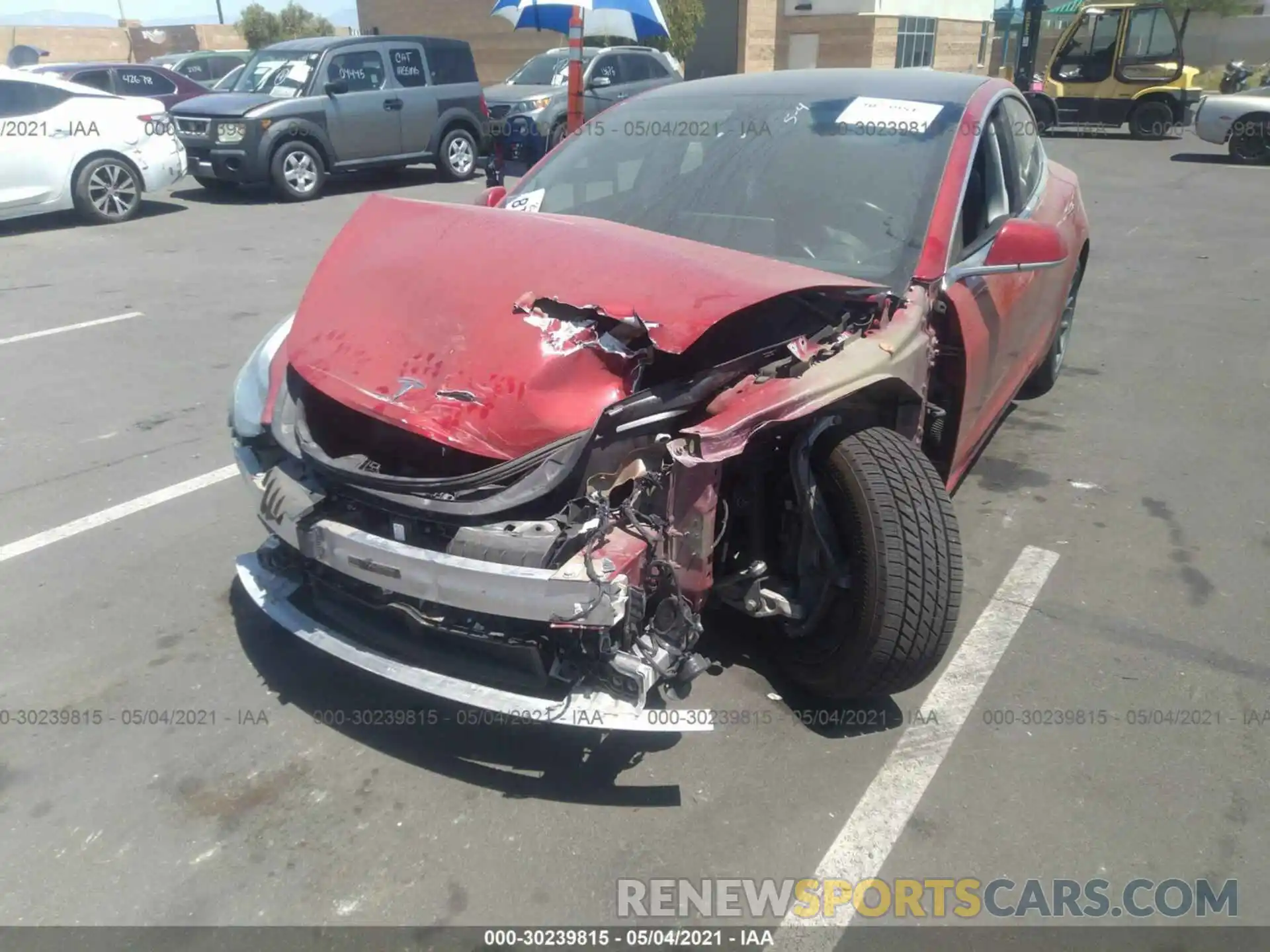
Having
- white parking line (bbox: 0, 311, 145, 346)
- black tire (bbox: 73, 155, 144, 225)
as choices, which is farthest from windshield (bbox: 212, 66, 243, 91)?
white parking line (bbox: 0, 311, 145, 346)

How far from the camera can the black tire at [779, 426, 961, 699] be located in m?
2.62

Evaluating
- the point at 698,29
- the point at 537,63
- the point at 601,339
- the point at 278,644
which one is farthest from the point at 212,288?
the point at 698,29

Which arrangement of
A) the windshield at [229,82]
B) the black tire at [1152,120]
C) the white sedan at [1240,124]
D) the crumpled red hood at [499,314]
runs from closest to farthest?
the crumpled red hood at [499,314]
the windshield at [229,82]
the white sedan at [1240,124]
the black tire at [1152,120]

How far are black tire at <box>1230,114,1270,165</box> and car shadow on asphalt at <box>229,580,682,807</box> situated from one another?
17.5 meters

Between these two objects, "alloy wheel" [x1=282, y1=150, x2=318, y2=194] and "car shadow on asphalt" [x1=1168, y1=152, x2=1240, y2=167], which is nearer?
"alloy wheel" [x1=282, y1=150, x2=318, y2=194]

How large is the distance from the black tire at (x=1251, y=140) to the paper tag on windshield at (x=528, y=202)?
16.1 metres

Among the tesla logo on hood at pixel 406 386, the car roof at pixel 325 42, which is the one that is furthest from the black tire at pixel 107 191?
the tesla logo on hood at pixel 406 386

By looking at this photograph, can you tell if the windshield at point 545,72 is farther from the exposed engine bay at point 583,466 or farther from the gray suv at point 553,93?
the exposed engine bay at point 583,466

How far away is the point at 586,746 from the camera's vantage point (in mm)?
2832

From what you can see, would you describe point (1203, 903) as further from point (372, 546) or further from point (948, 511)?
point (372, 546)

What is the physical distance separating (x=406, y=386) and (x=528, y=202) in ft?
5.76

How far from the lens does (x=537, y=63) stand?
51.4 feet

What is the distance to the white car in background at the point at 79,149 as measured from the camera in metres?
9.58

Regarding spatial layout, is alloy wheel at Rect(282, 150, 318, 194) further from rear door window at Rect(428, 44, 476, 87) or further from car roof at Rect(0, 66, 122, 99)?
rear door window at Rect(428, 44, 476, 87)
